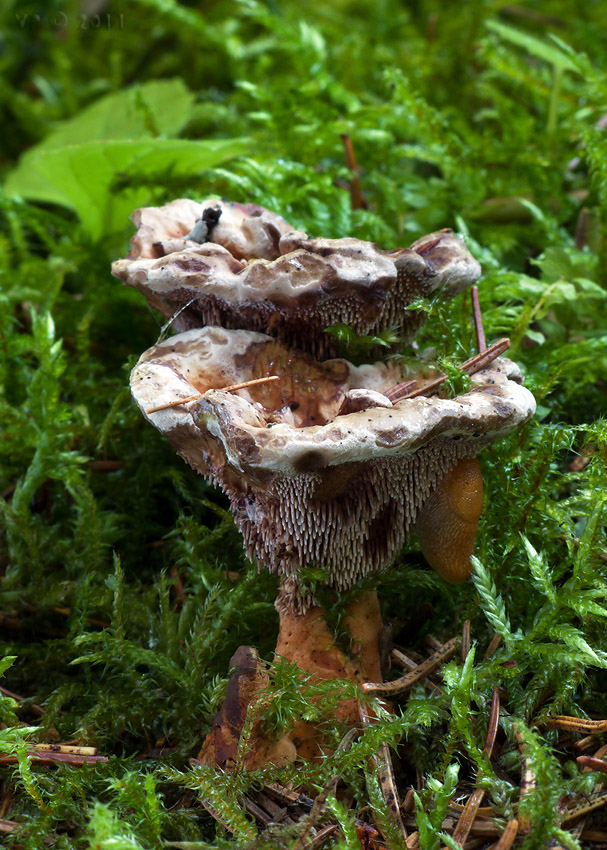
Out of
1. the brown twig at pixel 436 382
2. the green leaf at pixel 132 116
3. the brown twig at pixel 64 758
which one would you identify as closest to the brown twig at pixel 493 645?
the brown twig at pixel 436 382

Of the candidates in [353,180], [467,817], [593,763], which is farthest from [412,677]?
[353,180]

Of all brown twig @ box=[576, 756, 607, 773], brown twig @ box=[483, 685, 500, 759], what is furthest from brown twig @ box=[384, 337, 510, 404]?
brown twig @ box=[576, 756, 607, 773]

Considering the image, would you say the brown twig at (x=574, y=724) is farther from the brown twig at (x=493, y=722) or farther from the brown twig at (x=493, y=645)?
the brown twig at (x=493, y=645)

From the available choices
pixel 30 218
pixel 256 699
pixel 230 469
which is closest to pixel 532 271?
pixel 230 469

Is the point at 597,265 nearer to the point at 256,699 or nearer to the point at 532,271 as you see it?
the point at 532,271

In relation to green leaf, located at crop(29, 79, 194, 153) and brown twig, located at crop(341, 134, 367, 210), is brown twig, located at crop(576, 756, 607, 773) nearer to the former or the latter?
brown twig, located at crop(341, 134, 367, 210)

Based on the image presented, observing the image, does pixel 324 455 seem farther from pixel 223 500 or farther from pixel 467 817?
pixel 223 500
